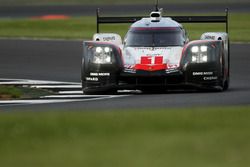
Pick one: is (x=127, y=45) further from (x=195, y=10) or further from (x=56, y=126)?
(x=195, y=10)

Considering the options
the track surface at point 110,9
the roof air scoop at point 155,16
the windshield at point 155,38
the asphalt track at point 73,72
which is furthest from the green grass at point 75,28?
the windshield at point 155,38

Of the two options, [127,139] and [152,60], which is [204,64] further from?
[127,139]

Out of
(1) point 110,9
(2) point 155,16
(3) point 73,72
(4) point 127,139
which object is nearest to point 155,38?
(2) point 155,16

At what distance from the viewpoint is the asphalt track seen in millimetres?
16625

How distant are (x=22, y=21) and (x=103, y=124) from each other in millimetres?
30288

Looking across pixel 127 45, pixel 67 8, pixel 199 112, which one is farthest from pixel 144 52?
pixel 67 8

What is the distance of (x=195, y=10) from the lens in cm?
4653

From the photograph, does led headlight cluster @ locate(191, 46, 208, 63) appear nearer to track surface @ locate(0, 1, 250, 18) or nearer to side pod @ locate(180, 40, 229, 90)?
side pod @ locate(180, 40, 229, 90)

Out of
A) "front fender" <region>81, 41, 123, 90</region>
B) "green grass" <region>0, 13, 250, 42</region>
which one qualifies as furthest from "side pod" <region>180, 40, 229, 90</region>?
"green grass" <region>0, 13, 250, 42</region>

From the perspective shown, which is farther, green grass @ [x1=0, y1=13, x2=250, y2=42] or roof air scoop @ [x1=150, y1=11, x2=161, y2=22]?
green grass @ [x1=0, y1=13, x2=250, y2=42]

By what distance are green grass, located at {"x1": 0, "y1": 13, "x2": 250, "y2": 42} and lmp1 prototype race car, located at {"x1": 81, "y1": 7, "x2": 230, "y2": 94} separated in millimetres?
11778

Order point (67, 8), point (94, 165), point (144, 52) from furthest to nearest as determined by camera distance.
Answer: point (67, 8), point (144, 52), point (94, 165)

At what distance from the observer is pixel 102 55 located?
19188 mm

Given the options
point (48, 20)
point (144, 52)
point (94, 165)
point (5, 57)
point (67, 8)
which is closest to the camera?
point (94, 165)
